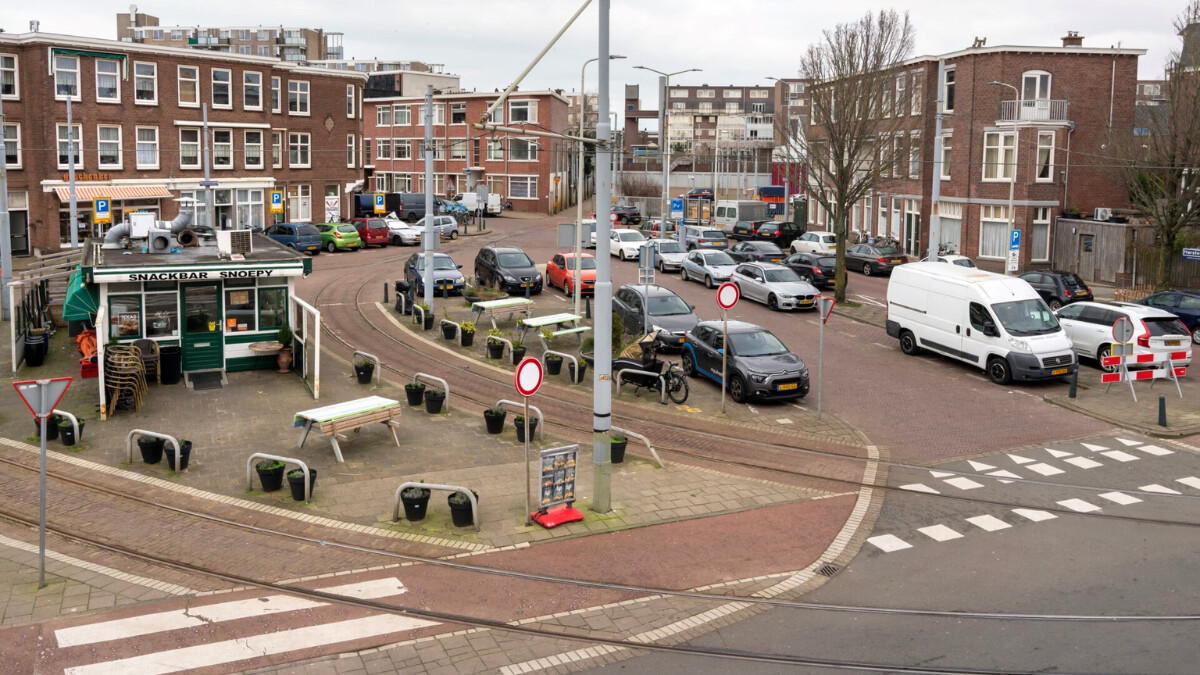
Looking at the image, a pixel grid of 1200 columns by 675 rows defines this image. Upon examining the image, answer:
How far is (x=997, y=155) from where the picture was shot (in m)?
47.0

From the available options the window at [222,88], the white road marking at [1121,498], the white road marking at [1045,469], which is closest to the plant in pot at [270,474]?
the white road marking at [1045,469]

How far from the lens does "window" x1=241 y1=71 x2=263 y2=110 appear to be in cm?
5488

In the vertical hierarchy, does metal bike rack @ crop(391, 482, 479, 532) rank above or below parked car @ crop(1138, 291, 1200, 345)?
below

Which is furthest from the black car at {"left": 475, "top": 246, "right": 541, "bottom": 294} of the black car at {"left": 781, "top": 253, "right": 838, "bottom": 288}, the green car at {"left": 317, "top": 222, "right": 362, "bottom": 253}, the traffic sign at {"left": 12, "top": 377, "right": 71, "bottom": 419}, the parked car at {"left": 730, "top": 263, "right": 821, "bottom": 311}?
the traffic sign at {"left": 12, "top": 377, "right": 71, "bottom": 419}

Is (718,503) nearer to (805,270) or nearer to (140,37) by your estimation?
(805,270)

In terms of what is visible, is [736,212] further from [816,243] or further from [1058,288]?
[1058,288]

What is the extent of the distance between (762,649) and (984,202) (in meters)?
41.6

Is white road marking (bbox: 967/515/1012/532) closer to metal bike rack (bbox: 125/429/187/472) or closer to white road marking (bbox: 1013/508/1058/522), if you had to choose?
white road marking (bbox: 1013/508/1058/522)

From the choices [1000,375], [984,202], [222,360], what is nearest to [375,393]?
[222,360]

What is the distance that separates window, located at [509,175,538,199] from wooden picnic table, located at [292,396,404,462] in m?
66.4

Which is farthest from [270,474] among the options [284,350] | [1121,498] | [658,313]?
[658,313]

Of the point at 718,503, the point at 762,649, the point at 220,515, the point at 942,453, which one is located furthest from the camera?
the point at 942,453

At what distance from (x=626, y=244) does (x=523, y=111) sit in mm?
36747

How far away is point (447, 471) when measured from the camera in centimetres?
1608
